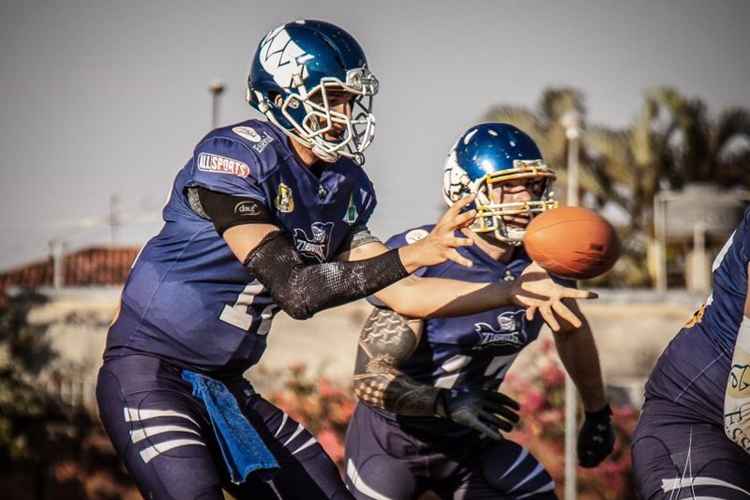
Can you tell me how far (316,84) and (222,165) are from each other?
483 mm

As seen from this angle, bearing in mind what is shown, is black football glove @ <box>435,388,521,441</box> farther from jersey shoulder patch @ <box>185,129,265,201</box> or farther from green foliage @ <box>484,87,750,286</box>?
green foliage @ <box>484,87,750,286</box>

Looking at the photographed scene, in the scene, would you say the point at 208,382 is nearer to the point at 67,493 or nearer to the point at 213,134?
the point at 213,134

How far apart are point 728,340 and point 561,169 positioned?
1632cm

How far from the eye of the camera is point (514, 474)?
4.79 meters

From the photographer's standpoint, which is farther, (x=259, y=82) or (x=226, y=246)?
(x=259, y=82)

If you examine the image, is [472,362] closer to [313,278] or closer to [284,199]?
[284,199]

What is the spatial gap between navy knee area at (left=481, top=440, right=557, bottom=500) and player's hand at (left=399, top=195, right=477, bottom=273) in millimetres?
1632

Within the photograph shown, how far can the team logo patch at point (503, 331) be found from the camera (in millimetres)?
4633

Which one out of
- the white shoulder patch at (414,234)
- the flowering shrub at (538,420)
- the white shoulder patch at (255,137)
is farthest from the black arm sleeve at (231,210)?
the flowering shrub at (538,420)

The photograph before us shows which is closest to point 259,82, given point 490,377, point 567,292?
point 567,292

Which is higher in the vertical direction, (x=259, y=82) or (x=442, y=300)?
(x=259, y=82)

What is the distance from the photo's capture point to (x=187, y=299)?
12.4ft

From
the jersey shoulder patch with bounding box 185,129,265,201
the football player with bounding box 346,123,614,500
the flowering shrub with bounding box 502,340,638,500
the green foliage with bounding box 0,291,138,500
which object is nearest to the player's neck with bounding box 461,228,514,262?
the football player with bounding box 346,123,614,500

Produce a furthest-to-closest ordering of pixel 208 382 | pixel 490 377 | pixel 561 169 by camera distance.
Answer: pixel 561 169, pixel 490 377, pixel 208 382
